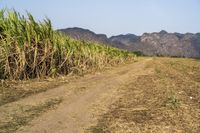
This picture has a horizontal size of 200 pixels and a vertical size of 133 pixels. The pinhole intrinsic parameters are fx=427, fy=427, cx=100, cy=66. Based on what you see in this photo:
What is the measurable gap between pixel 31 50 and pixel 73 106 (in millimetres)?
4444

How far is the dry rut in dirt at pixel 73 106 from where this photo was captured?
655 cm

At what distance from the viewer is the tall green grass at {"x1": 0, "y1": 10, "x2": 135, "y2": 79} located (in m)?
11.8

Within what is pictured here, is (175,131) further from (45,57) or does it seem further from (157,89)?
(45,57)

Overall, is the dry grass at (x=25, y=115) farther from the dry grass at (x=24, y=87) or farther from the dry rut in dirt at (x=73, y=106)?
the dry grass at (x=24, y=87)

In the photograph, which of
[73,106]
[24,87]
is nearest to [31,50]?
[24,87]

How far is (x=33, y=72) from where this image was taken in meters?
12.4

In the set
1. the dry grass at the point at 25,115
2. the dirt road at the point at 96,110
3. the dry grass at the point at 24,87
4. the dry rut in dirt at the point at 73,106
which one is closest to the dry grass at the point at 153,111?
the dirt road at the point at 96,110

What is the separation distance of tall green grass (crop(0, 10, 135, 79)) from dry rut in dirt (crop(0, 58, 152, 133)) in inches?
53.4

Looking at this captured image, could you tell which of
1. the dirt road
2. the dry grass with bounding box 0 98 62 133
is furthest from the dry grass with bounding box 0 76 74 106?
the dry grass with bounding box 0 98 62 133

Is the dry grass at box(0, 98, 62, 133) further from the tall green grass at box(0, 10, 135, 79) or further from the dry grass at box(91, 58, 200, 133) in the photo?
the tall green grass at box(0, 10, 135, 79)

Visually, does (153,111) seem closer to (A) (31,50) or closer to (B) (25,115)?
(B) (25,115)

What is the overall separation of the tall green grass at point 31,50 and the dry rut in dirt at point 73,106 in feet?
4.45

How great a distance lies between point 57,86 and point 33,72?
154 centimetres

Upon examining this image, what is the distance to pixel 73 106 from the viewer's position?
823 centimetres
